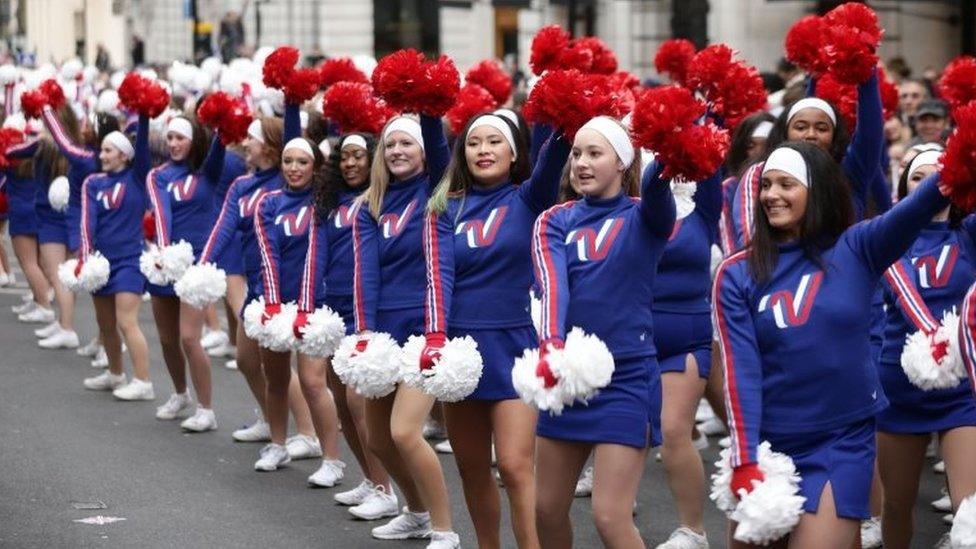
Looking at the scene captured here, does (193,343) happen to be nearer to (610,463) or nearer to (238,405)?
(238,405)

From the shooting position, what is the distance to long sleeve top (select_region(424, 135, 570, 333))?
7.11 metres

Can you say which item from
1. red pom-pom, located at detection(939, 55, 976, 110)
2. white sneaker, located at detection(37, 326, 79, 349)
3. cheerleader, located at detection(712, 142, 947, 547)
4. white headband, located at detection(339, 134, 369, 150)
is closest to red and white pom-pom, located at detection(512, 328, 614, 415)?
cheerleader, located at detection(712, 142, 947, 547)

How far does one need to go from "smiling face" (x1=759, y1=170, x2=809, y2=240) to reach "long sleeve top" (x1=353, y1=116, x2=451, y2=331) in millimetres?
2372

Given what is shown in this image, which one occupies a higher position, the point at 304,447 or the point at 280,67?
the point at 280,67

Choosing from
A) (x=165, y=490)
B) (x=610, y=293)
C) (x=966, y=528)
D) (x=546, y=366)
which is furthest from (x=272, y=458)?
(x=966, y=528)

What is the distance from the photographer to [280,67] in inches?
381

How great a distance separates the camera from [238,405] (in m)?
12.2

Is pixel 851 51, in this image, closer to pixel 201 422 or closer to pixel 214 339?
pixel 201 422

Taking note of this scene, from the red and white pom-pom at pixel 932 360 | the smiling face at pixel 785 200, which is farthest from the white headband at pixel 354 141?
the smiling face at pixel 785 200

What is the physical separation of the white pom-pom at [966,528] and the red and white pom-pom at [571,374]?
55.0 inches

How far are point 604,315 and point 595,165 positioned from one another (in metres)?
0.50

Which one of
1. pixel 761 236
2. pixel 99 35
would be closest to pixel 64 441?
pixel 761 236

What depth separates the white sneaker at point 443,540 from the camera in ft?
25.8

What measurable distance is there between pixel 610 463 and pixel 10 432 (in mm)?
5867
